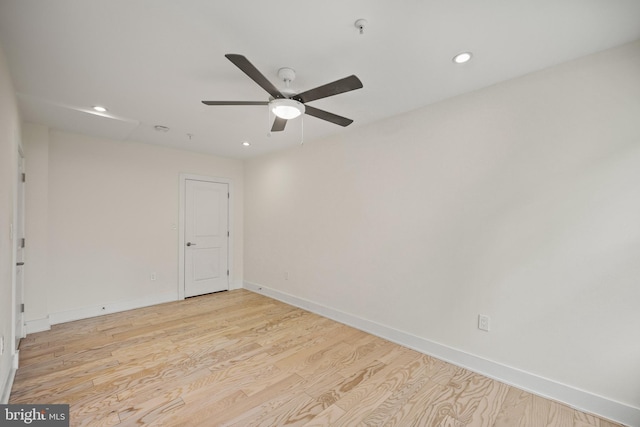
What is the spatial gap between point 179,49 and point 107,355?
9.52 feet

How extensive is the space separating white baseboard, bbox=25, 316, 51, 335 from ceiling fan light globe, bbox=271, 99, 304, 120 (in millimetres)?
3827

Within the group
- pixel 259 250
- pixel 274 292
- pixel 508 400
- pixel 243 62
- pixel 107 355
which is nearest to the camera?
pixel 243 62

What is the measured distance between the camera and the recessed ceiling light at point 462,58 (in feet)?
6.30

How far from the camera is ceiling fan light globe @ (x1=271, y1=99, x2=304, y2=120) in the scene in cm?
197

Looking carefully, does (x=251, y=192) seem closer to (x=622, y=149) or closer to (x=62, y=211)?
(x=62, y=211)

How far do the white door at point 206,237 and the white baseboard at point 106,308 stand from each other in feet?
1.28

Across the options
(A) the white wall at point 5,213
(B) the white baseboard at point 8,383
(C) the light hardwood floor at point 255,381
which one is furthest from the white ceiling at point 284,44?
(C) the light hardwood floor at point 255,381

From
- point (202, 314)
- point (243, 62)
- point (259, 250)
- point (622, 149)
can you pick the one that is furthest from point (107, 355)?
point (622, 149)

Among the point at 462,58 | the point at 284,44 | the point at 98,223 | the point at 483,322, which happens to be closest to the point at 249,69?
the point at 284,44

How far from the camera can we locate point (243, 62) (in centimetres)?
153

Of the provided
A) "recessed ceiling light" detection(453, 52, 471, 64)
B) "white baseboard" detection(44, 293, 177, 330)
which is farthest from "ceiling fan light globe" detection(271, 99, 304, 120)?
"white baseboard" detection(44, 293, 177, 330)

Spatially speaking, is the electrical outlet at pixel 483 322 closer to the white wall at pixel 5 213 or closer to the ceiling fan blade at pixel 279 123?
the ceiling fan blade at pixel 279 123

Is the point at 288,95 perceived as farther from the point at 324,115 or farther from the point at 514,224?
the point at 514,224

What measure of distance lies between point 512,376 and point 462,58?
2562mm
